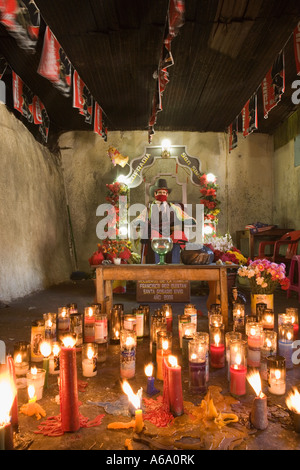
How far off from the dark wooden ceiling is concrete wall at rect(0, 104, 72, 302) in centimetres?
99

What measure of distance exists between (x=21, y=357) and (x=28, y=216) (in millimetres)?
4605

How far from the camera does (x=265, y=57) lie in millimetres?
5461

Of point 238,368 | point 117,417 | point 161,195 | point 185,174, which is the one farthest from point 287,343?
point 185,174

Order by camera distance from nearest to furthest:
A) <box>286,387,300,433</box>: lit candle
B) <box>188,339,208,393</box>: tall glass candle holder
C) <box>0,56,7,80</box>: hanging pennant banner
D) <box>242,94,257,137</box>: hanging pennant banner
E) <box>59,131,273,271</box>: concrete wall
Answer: <box>286,387,300,433</box>: lit candle, <box>188,339,208,393</box>: tall glass candle holder, <box>0,56,7,80</box>: hanging pennant banner, <box>242,94,257,137</box>: hanging pennant banner, <box>59,131,273,271</box>: concrete wall

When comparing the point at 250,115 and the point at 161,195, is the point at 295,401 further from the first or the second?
the point at 250,115

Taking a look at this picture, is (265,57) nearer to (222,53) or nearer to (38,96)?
(222,53)

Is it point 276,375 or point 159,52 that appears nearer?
point 276,375

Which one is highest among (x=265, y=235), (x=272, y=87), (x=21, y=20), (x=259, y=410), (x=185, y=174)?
(x=272, y=87)

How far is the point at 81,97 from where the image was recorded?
19.2ft

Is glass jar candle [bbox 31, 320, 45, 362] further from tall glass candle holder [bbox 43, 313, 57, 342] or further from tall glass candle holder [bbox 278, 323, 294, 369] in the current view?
tall glass candle holder [bbox 278, 323, 294, 369]

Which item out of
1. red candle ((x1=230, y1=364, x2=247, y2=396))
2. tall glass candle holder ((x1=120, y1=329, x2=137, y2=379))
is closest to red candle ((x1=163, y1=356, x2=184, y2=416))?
red candle ((x1=230, y1=364, x2=247, y2=396))

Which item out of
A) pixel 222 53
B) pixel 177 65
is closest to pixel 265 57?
pixel 222 53

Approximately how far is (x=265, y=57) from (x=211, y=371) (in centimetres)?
510

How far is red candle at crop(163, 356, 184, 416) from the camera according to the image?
1907mm
